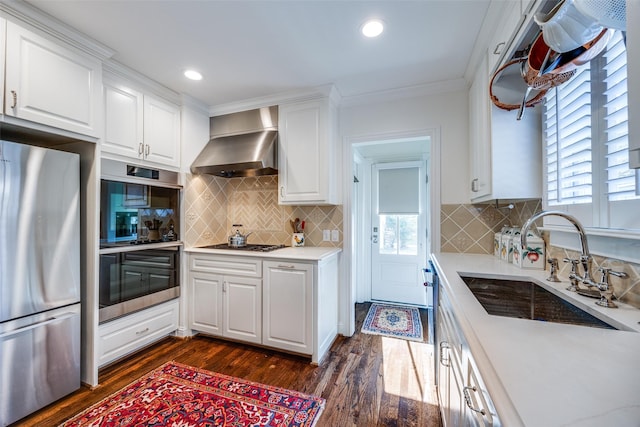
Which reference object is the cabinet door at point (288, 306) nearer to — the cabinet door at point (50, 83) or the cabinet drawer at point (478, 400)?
the cabinet drawer at point (478, 400)

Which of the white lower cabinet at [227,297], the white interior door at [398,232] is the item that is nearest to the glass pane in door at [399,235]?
the white interior door at [398,232]

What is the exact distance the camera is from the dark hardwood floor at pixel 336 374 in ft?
5.26

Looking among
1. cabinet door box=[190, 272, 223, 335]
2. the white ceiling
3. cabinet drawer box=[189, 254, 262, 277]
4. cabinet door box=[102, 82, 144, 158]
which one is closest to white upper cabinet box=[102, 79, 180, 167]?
cabinet door box=[102, 82, 144, 158]

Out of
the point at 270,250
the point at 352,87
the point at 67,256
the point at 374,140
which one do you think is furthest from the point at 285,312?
the point at 352,87

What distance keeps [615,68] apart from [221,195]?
3.11 m

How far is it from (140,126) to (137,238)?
0.97m

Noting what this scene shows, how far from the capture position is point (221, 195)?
10.1ft

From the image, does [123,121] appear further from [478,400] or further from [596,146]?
[596,146]

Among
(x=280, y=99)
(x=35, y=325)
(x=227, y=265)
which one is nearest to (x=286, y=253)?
(x=227, y=265)

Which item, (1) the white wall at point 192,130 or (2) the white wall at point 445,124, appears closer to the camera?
(2) the white wall at point 445,124

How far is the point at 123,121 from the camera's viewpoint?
2107 mm

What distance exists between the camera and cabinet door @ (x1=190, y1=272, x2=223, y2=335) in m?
2.47

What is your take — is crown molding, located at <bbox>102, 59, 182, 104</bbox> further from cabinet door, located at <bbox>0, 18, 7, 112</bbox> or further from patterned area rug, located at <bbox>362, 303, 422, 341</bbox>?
patterned area rug, located at <bbox>362, 303, 422, 341</bbox>

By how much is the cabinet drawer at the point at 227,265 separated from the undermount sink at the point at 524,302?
1656 millimetres
